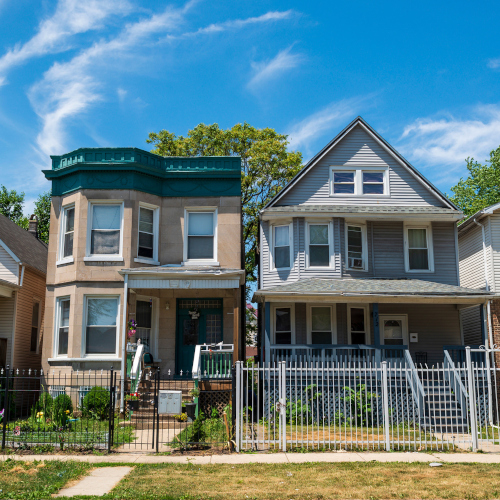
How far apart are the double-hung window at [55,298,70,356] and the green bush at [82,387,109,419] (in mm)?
2425

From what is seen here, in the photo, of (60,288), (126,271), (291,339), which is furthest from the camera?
(291,339)

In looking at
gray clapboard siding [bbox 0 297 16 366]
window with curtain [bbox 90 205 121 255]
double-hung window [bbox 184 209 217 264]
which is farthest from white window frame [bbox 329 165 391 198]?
gray clapboard siding [bbox 0 297 16 366]

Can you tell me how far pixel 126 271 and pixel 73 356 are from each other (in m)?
3.32

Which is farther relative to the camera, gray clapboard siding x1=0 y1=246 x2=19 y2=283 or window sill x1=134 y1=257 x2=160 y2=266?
gray clapboard siding x1=0 y1=246 x2=19 y2=283

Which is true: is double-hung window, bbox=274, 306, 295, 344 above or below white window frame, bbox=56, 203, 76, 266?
below

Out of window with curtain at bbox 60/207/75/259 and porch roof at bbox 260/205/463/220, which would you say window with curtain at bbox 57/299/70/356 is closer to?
window with curtain at bbox 60/207/75/259

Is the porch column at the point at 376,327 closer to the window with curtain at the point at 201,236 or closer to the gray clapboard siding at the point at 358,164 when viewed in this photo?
the gray clapboard siding at the point at 358,164

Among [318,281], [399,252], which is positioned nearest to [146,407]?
[318,281]

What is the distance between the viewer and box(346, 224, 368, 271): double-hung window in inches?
815

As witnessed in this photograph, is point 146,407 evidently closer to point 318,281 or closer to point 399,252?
point 318,281

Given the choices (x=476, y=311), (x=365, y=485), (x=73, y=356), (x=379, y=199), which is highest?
(x=379, y=199)

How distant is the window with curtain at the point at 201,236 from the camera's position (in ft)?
64.4

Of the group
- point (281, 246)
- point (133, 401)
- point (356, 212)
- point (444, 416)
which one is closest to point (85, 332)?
point (133, 401)

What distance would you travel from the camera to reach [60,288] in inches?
744
